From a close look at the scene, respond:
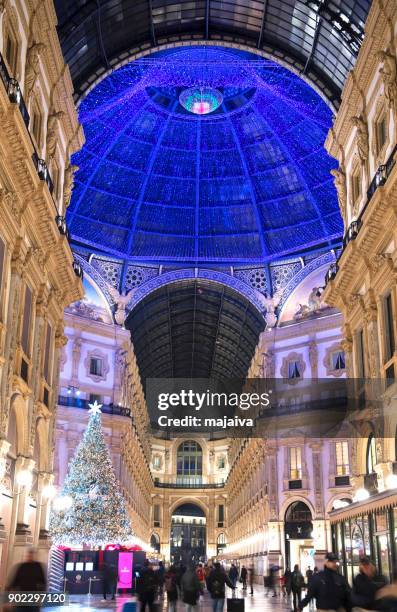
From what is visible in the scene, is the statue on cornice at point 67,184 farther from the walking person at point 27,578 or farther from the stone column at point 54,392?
the walking person at point 27,578

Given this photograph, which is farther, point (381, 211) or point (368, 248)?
point (368, 248)

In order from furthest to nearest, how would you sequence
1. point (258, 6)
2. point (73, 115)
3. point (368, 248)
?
point (258, 6) < point (73, 115) < point (368, 248)

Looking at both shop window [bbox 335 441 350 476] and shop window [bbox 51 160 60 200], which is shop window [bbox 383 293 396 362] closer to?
shop window [bbox 51 160 60 200]

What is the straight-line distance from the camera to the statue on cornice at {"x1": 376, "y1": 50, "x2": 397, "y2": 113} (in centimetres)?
2225

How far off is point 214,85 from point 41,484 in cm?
2932

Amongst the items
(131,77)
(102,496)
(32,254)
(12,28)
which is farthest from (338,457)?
(12,28)

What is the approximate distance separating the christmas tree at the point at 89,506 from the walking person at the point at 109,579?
1.71m

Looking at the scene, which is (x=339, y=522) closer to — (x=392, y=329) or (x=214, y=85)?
(x=392, y=329)

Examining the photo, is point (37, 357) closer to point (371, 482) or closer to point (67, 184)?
point (67, 184)

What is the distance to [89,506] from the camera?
111 ft

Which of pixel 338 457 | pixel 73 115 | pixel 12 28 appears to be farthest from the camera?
pixel 338 457

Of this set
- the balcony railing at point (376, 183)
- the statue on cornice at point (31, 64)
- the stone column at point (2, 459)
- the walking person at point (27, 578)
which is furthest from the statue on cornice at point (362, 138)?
the walking person at point (27, 578)

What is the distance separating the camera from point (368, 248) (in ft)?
82.3

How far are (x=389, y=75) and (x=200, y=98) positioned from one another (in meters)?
28.4
